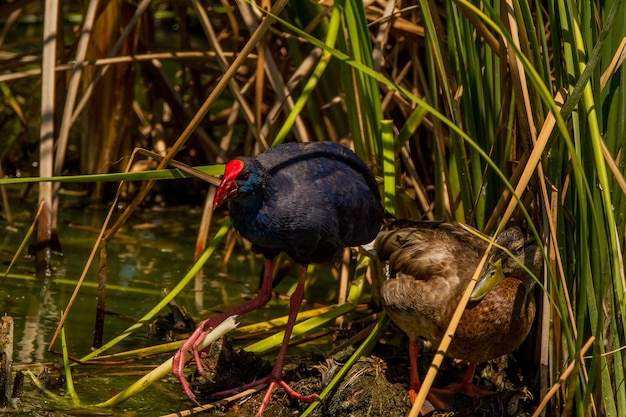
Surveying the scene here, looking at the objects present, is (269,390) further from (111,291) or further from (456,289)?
(111,291)

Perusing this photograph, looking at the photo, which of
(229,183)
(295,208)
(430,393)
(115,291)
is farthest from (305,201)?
(115,291)

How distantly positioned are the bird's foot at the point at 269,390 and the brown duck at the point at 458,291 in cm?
42

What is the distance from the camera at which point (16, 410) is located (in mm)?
3404

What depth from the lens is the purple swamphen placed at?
3.45 metres

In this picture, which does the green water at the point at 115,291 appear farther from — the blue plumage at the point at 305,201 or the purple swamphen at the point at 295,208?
the blue plumage at the point at 305,201

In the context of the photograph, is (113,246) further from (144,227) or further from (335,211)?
(335,211)

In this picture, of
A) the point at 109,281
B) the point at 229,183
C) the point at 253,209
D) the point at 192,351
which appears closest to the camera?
the point at 229,183

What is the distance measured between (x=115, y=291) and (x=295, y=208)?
1562mm

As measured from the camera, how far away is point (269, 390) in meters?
3.63

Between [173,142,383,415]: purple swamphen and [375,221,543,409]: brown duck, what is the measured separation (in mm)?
241

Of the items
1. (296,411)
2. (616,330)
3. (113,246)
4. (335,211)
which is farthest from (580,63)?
(113,246)

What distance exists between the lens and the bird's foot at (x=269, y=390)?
3615mm

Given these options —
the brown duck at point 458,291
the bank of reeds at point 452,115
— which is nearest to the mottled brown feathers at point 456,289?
the brown duck at point 458,291

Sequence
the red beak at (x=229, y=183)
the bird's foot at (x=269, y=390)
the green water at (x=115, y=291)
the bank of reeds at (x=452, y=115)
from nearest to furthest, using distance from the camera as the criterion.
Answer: the bank of reeds at (x=452, y=115) < the red beak at (x=229, y=183) < the bird's foot at (x=269, y=390) < the green water at (x=115, y=291)
